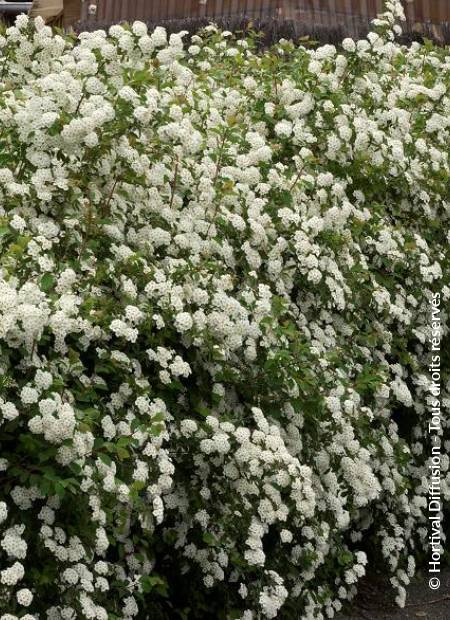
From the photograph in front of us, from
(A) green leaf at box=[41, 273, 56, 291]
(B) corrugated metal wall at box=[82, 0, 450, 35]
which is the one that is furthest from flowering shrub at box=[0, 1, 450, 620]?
(B) corrugated metal wall at box=[82, 0, 450, 35]

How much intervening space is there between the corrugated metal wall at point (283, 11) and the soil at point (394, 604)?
411 cm

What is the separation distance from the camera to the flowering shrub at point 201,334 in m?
3.15

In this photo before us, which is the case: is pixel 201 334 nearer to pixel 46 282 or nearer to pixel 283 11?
pixel 46 282

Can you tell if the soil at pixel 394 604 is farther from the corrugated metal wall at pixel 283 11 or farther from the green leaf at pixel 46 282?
the corrugated metal wall at pixel 283 11

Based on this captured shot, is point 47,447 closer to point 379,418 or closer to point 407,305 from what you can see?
point 379,418

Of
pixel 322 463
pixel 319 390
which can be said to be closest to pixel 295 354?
pixel 319 390

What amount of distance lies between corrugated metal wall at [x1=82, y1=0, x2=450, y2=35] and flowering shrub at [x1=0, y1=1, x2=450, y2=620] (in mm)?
2740

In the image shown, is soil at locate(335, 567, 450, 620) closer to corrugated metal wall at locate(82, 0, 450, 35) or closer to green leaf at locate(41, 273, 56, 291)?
green leaf at locate(41, 273, 56, 291)

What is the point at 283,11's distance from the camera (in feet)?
25.8

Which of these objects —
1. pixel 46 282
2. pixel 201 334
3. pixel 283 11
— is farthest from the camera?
pixel 283 11

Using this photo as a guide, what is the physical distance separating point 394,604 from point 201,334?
1772 mm

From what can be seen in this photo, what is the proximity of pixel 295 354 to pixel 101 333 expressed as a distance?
0.80m

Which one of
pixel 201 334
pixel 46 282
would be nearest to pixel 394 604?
pixel 201 334

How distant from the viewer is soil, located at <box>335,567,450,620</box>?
4.73m
